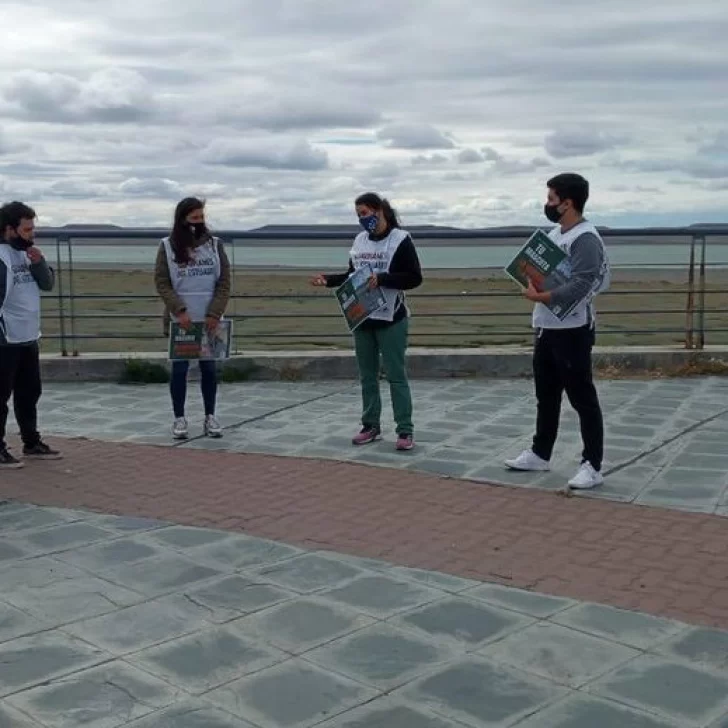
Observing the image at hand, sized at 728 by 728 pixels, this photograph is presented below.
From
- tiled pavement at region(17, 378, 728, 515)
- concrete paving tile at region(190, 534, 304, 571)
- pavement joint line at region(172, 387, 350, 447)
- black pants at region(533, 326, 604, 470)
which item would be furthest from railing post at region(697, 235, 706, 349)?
concrete paving tile at region(190, 534, 304, 571)

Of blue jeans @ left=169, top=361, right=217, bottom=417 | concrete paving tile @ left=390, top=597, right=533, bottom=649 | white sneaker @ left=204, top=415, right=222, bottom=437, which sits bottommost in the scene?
concrete paving tile @ left=390, top=597, right=533, bottom=649

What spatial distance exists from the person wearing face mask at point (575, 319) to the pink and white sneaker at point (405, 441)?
3.76 ft

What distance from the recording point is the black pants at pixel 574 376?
6457 millimetres

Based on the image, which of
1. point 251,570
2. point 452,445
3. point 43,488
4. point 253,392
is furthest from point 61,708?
point 253,392

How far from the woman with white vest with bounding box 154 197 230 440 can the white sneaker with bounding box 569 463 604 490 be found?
2.77 meters

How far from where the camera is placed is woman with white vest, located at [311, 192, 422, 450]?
741 cm

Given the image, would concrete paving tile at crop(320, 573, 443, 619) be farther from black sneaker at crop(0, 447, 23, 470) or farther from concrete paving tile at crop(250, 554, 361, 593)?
black sneaker at crop(0, 447, 23, 470)

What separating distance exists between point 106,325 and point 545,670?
1625 cm

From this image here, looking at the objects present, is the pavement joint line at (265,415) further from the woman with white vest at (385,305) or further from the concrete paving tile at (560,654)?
the concrete paving tile at (560,654)

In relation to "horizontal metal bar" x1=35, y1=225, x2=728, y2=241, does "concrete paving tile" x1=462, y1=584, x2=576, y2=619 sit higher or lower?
lower

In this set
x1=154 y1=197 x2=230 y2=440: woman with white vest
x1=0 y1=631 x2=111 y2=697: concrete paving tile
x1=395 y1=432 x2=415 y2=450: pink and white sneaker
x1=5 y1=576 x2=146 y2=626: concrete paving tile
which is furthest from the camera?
x1=154 y1=197 x2=230 y2=440: woman with white vest

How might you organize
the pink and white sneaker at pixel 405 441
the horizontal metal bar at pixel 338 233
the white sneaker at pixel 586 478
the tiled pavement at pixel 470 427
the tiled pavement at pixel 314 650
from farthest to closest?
the horizontal metal bar at pixel 338 233, the pink and white sneaker at pixel 405 441, the tiled pavement at pixel 470 427, the white sneaker at pixel 586 478, the tiled pavement at pixel 314 650

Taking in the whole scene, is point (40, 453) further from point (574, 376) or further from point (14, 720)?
point (14, 720)

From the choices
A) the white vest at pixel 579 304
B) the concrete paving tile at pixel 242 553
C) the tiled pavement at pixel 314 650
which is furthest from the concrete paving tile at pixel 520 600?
the white vest at pixel 579 304
